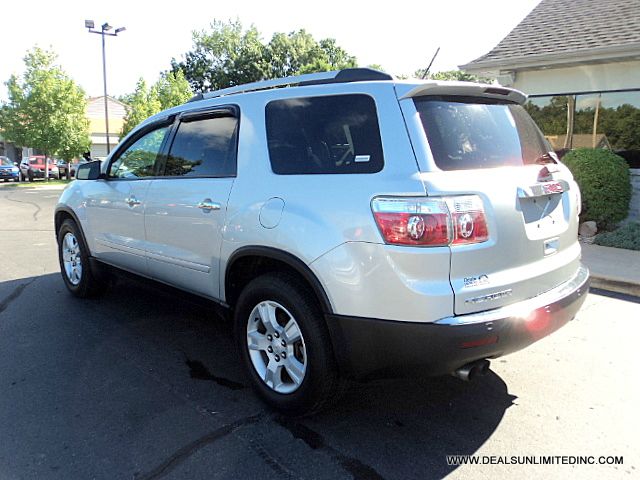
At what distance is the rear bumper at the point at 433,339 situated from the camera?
2430mm

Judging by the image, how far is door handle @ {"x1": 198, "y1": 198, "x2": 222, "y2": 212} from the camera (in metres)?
3.34

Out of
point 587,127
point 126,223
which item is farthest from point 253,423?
point 587,127

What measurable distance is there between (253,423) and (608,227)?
7674 millimetres

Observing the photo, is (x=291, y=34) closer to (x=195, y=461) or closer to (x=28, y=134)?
(x=28, y=134)

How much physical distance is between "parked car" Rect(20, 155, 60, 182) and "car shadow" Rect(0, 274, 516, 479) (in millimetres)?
30080

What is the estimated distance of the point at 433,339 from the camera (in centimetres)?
242

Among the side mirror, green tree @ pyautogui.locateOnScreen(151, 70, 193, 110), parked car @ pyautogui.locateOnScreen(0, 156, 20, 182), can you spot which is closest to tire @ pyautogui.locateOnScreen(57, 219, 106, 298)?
the side mirror

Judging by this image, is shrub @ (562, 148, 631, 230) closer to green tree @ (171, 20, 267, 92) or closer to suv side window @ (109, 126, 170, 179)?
suv side window @ (109, 126, 170, 179)

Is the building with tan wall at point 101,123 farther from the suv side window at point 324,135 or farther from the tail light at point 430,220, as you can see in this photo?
the tail light at point 430,220

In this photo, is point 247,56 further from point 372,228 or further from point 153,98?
point 372,228

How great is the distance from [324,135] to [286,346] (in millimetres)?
1254

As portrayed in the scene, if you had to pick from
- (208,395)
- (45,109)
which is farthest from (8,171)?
(208,395)

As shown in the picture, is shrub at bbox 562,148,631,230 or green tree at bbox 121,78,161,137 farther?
green tree at bbox 121,78,161,137

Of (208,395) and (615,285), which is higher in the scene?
(615,285)
